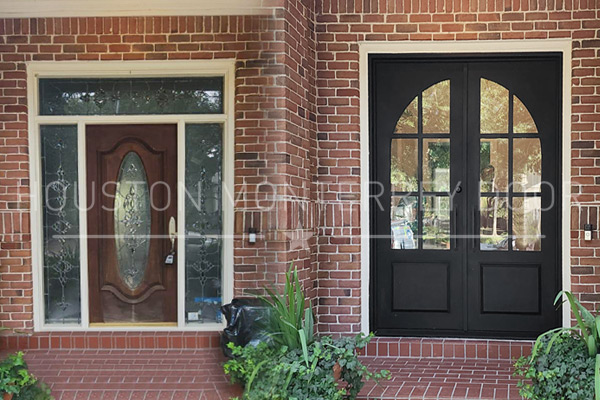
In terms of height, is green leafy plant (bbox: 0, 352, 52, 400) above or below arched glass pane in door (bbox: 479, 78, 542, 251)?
below

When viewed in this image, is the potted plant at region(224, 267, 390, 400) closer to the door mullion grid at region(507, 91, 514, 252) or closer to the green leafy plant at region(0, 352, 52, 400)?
the green leafy plant at region(0, 352, 52, 400)

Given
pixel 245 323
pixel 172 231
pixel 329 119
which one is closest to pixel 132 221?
pixel 172 231

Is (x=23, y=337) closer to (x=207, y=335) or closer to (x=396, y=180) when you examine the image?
(x=207, y=335)

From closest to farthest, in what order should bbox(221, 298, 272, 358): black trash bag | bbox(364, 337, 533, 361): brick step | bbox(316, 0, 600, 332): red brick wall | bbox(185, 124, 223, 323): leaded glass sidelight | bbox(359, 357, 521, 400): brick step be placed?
bbox(185, 124, 223, 323): leaded glass sidelight → bbox(221, 298, 272, 358): black trash bag → bbox(359, 357, 521, 400): brick step → bbox(316, 0, 600, 332): red brick wall → bbox(364, 337, 533, 361): brick step

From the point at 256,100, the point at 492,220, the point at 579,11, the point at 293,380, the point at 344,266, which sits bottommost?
the point at 293,380

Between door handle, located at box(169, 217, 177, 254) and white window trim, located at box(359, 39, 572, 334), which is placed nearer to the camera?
door handle, located at box(169, 217, 177, 254)

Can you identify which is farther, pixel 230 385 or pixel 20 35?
pixel 230 385

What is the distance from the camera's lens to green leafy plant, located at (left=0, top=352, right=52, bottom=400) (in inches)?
95.6

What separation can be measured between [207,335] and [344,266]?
2131mm

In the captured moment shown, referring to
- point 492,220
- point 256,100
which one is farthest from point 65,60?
point 492,220

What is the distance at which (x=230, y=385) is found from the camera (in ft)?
9.31

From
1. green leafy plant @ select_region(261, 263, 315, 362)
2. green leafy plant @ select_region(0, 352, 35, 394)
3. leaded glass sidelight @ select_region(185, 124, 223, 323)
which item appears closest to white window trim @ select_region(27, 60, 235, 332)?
leaded glass sidelight @ select_region(185, 124, 223, 323)

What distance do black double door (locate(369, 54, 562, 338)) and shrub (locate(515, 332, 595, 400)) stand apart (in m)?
1.13

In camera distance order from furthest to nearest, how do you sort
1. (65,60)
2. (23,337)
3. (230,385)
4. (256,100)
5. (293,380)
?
(293,380) < (230,385) < (256,100) < (23,337) < (65,60)
